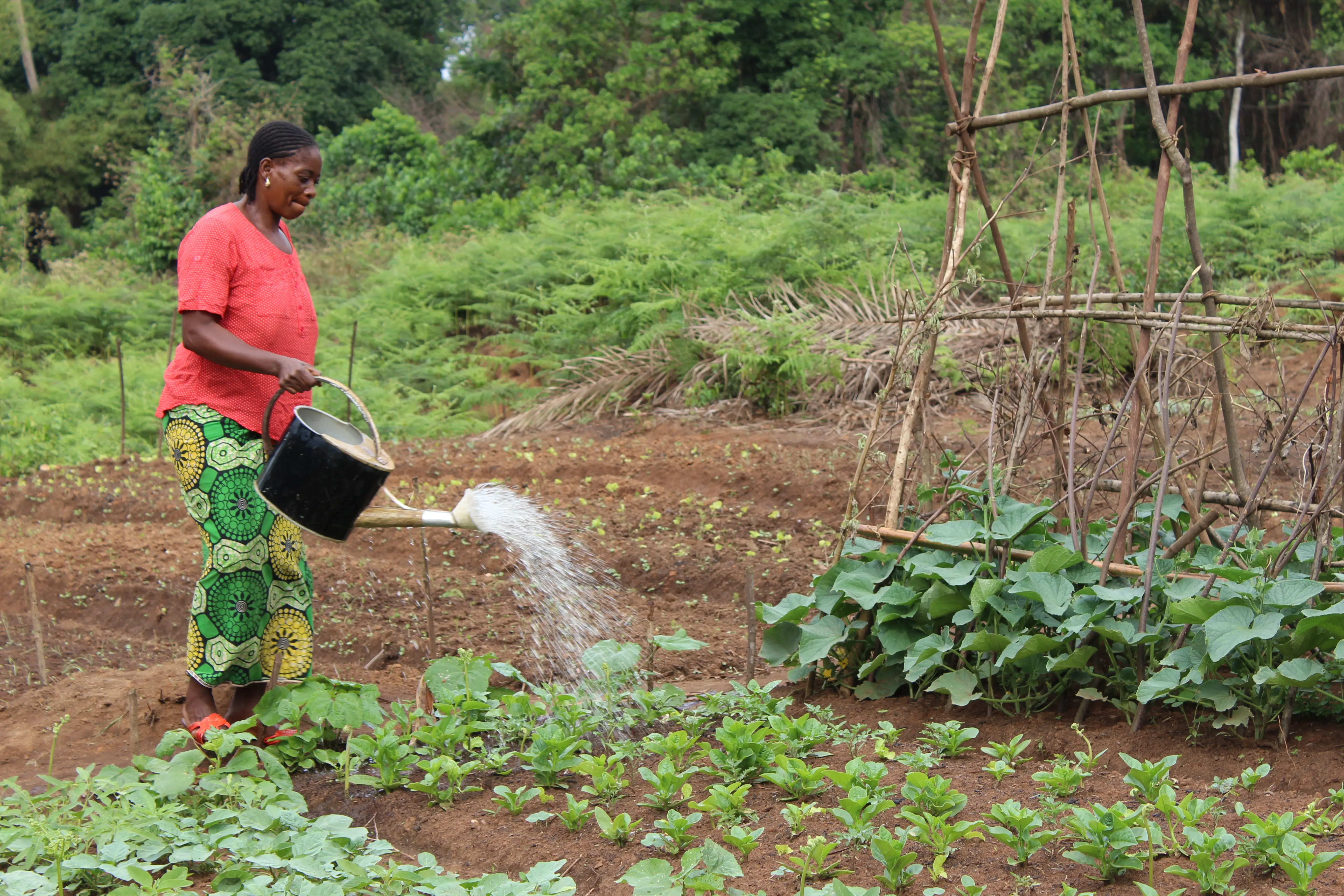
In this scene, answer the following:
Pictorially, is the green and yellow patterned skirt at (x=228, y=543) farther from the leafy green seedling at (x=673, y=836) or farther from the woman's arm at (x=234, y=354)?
the leafy green seedling at (x=673, y=836)

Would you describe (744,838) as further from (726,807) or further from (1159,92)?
(1159,92)

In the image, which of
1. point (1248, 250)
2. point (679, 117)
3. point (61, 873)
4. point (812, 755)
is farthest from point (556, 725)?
point (679, 117)

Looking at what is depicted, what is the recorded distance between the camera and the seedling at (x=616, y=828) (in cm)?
234

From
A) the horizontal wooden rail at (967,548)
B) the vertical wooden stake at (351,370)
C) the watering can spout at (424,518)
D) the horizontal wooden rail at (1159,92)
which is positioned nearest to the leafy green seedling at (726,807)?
the watering can spout at (424,518)

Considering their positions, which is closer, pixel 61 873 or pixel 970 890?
pixel 970 890

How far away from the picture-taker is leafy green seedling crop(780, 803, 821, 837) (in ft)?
7.57

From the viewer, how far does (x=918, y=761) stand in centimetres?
264

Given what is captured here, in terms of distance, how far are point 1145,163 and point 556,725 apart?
1908 cm

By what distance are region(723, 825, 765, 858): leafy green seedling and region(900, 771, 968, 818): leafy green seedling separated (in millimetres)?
326

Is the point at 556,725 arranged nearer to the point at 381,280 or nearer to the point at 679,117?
the point at 381,280

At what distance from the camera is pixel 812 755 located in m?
2.80

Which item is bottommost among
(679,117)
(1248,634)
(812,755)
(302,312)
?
(812,755)

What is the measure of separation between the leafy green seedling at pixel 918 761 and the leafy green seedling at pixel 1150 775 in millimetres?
434

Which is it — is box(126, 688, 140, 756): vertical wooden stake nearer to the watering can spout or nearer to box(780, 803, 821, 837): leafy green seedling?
the watering can spout
